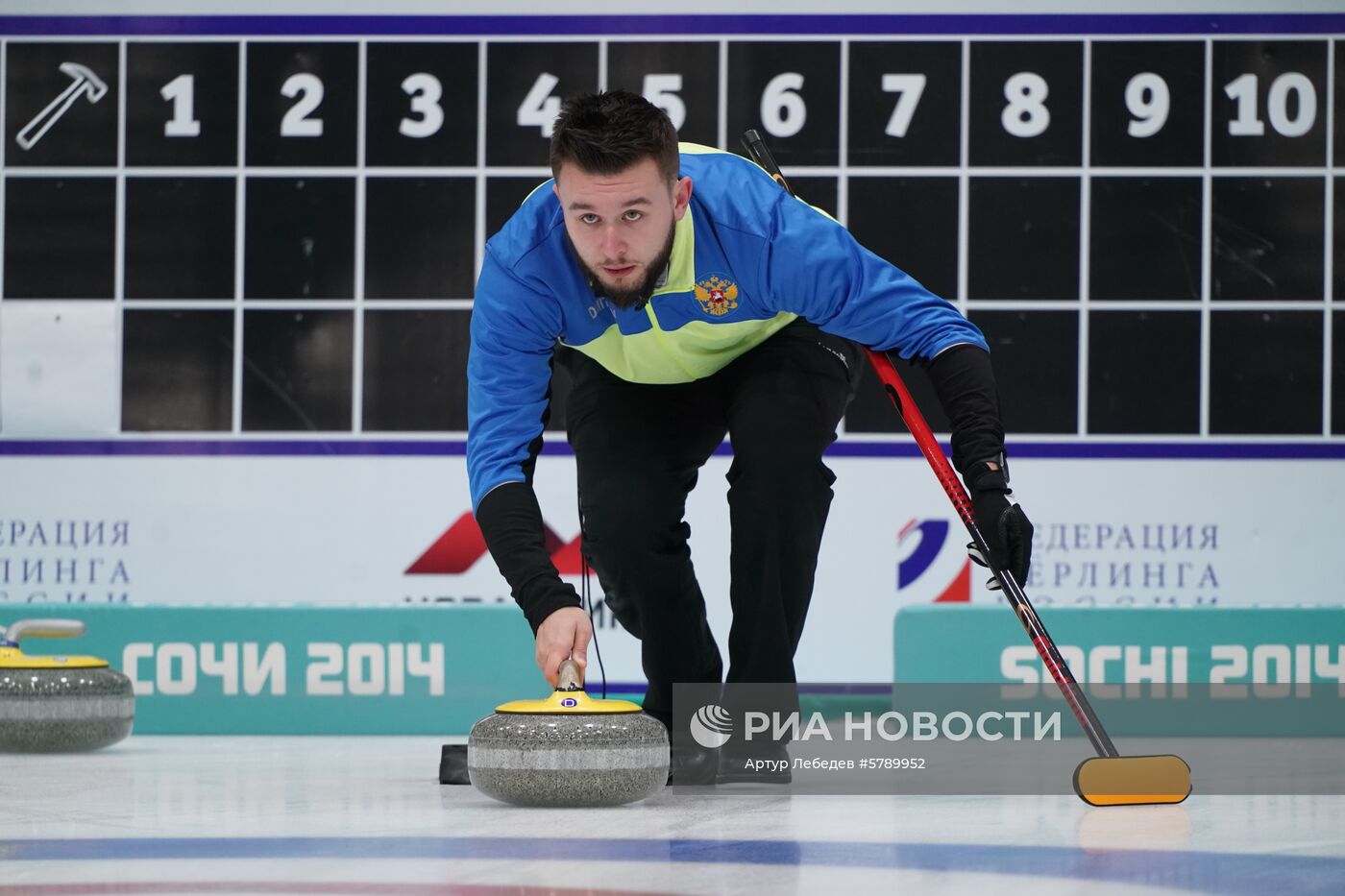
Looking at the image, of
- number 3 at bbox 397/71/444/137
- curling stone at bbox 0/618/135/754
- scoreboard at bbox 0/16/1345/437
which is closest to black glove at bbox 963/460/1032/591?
A: curling stone at bbox 0/618/135/754

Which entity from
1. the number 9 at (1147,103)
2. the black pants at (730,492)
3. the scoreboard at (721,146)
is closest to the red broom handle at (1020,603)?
the black pants at (730,492)

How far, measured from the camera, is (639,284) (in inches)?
86.7

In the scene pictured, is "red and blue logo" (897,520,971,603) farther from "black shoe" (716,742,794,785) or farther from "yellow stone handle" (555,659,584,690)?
"yellow stone handle" (555,659,584,690)

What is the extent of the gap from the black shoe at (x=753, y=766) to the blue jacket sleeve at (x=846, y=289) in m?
0.58

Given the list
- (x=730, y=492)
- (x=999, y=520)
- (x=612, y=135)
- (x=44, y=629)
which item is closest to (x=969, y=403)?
(x=999, y=520)

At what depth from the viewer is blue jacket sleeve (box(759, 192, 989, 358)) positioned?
2.23 meters

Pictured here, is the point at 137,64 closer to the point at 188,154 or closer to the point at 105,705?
the point at 188,154

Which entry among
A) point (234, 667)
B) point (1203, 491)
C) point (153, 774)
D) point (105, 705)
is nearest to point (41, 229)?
point (234, 667)

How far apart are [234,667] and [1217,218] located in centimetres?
270

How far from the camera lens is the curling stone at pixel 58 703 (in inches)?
111

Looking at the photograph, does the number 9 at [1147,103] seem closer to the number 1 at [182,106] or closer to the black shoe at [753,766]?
the number 1 at [182,106]

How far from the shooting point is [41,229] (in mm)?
4547

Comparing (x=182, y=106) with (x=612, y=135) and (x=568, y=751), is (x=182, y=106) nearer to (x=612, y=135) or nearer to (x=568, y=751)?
(x=612, y=135)

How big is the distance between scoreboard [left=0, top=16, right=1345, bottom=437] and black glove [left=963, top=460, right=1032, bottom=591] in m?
2.26
